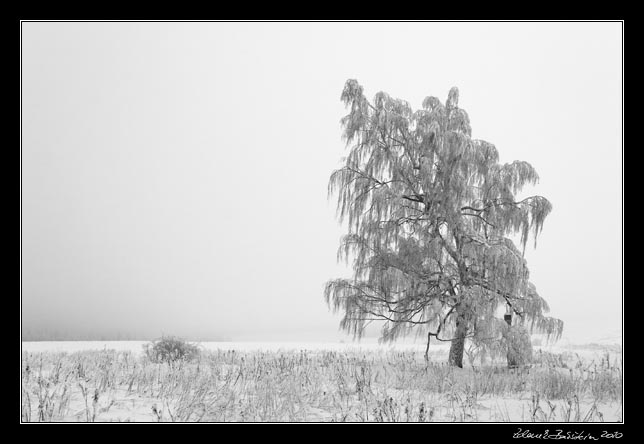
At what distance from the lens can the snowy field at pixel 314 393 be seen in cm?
666

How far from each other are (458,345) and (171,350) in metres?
7.77

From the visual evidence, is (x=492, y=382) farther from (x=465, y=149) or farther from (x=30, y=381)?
(x=30, y=381)

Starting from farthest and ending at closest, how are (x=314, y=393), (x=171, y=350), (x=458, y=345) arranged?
1. (x=171, y=350)
2. (x=458, y=345)
3. (x=314, y=393)

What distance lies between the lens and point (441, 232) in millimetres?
11234

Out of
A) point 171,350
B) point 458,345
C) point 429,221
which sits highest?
point 429,221

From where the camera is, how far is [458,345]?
10797 millimetres

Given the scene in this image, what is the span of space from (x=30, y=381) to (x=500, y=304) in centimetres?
956

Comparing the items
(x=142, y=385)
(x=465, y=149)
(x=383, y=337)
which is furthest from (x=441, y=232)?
(x=142, y=385)

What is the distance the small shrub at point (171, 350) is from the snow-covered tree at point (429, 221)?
15.8 ft

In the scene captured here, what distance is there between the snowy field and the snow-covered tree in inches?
51.6
